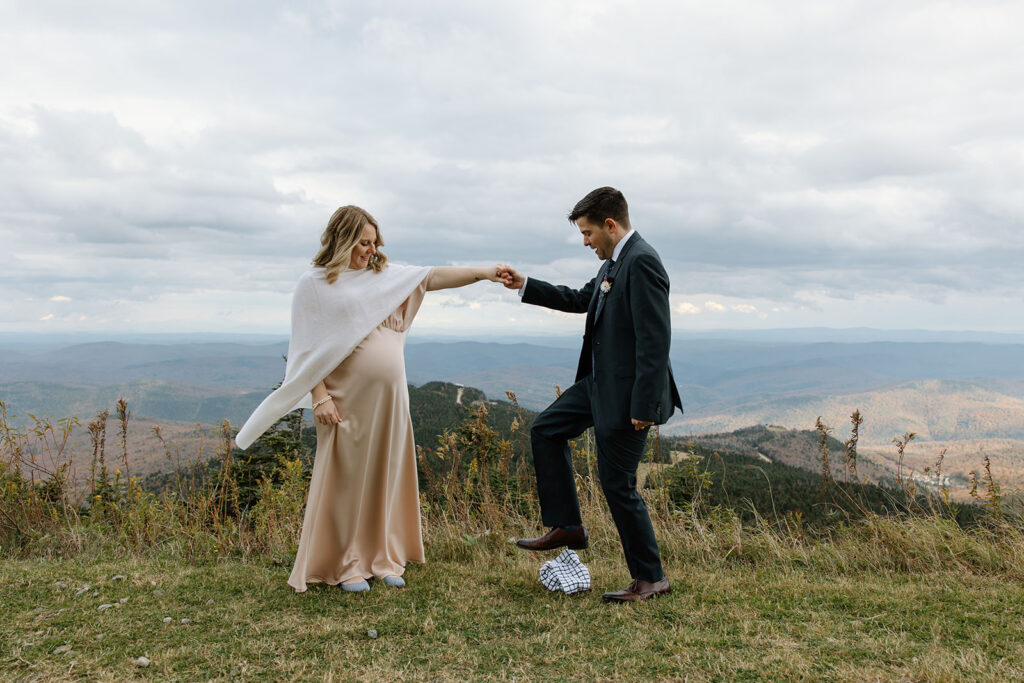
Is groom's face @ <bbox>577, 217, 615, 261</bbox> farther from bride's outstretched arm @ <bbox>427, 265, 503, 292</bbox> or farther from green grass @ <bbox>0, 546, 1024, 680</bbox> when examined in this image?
green grass @ <bbox>0, 546, 1024, 680</bbox>

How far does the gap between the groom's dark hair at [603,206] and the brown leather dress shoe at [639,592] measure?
2.33m

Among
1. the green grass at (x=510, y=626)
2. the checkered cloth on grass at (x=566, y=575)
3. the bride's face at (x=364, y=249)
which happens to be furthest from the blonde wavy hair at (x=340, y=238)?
the checkered cloth on grass at (x=566, y=575)

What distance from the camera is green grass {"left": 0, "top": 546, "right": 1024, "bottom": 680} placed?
3186 mm

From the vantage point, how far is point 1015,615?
3688 mm

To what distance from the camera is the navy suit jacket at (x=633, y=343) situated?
146 inches

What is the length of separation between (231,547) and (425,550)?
5.31 ft

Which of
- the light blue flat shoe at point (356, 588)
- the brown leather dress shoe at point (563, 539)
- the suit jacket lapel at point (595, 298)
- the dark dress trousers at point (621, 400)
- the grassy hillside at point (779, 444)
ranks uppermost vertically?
the suit jacket lapel at point (595, 298)

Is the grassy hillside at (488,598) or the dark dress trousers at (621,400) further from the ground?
the dark dress trousers at (621,400)

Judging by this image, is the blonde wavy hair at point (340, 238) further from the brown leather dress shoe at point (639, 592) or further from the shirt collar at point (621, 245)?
the brown leather dress shoe at point (639, 592)

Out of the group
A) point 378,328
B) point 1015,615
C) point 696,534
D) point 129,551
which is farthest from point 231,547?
point 1015,615

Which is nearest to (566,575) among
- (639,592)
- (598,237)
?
(639,592)

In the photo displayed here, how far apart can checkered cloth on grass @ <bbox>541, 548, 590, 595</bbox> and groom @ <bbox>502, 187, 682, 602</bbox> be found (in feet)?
0.39

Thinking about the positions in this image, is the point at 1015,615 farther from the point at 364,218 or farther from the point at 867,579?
the point at 364,218

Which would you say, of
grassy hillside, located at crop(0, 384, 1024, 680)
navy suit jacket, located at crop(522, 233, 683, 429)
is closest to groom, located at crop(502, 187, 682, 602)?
navy suit jacket, located at crop(522, 233, 683, 429)
